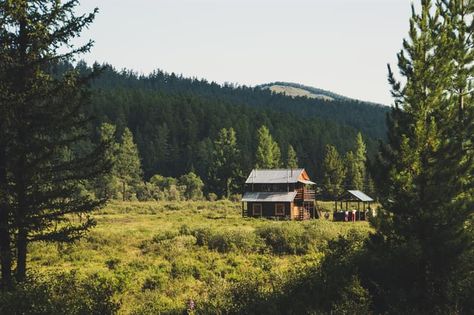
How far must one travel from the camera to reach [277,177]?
59.4 meters

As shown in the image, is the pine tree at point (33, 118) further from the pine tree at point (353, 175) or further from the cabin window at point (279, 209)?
the pine tree at point (353, 175)

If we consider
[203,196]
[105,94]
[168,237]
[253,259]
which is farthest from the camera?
[105,94]

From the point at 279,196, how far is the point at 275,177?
3255mm

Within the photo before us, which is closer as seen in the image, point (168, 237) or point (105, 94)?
point (168, 237)

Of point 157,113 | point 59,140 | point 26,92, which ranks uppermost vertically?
point 157,113

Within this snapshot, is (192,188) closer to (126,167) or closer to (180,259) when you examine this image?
(126,167)

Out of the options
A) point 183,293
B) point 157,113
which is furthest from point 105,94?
point 183,293

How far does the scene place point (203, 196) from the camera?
97.8m

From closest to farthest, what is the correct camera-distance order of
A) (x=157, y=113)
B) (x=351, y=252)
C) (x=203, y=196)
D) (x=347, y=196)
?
(x=351, y=252) → (x=347, y=196) → (x=203, y=196) → (x=157, y=113)

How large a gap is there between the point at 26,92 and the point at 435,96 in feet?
45.9

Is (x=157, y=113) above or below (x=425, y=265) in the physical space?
above

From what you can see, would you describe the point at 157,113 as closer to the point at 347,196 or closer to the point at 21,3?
the point at 347,196

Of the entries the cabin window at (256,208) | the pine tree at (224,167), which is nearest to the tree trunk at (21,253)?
the cabin window at (256,208)

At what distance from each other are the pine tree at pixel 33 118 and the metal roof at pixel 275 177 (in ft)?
144
